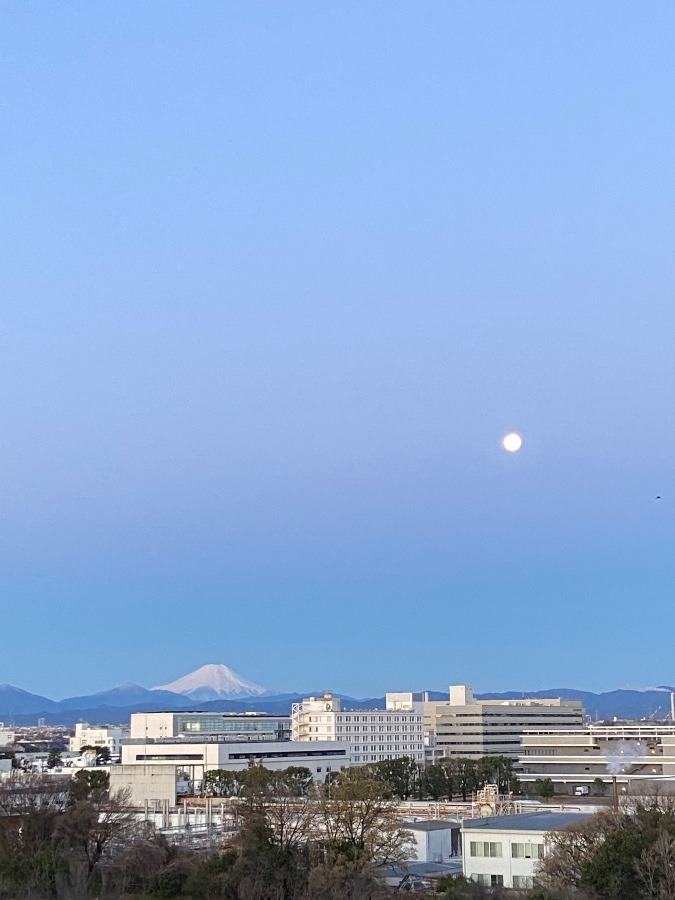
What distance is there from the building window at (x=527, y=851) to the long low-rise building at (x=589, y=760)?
3383cm

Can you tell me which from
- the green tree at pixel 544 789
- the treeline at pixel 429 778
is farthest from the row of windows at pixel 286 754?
the green tree at pixel 544 789

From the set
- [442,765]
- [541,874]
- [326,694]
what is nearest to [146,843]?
[541,874]

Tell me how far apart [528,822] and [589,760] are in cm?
4686

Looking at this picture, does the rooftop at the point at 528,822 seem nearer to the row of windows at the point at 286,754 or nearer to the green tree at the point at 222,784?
the green tree at the point at 222,784

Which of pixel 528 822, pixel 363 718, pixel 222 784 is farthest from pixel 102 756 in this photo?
pixel 528 822

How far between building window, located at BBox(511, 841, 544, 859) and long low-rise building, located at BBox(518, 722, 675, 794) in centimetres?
3383

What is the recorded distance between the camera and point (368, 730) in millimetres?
104000

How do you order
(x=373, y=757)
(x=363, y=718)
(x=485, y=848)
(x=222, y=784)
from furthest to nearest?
(x=363, y=718)
(x=373, y=757)
(x=222, y=784)
(x=485, y=848)

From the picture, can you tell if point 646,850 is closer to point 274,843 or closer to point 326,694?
point 274,843

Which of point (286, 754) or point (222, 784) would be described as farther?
point (286, 754)

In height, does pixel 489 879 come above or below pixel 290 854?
below

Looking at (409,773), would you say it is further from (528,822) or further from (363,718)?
(528,822)

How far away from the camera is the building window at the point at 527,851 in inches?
1308

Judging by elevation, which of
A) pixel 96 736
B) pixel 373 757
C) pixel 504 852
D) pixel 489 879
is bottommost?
pixel 489 879
